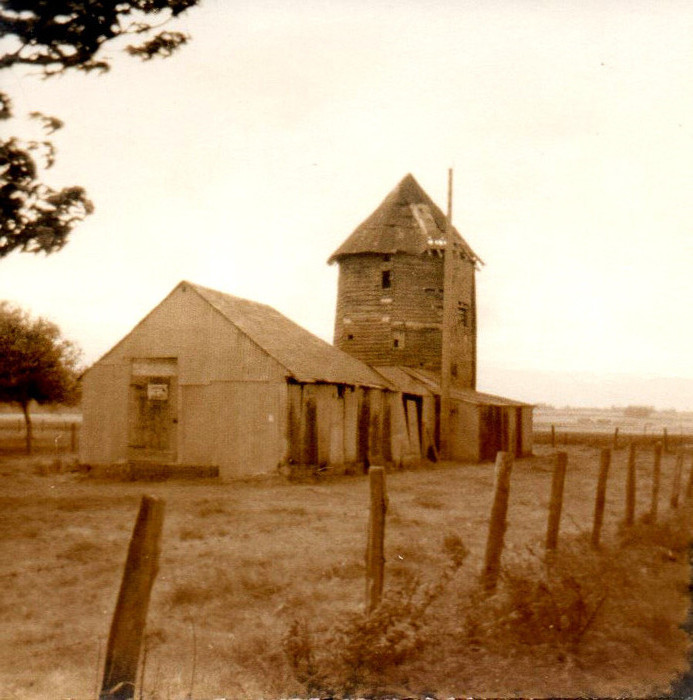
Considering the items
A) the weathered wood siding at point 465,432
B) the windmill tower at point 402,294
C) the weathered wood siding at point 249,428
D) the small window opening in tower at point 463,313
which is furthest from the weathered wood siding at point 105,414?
the small window opening in tower at point 463,313

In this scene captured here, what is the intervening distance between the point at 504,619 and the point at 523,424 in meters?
27.8

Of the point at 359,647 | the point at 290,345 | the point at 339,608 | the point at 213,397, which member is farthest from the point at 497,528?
the point at 290,345

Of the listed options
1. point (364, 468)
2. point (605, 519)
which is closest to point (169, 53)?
point (605, 519)

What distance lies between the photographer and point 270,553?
34.2 feet

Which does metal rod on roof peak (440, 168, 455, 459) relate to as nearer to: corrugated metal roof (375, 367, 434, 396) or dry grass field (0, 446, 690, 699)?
corrugated metal roof (375, 367, 434, 396)

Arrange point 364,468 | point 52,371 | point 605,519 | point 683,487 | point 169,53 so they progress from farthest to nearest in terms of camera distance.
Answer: point 52,371, point 364,468, point 683,487, point 605,519, point 169,53

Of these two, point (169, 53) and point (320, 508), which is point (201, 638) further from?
point (320, 508)

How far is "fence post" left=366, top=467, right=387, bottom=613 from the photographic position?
6.89 m

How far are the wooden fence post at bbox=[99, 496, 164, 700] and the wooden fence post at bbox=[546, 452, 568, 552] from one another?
6692 mm

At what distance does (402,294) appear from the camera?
3431 centimetres

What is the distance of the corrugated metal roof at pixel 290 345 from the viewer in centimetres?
2100

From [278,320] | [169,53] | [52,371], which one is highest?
[169,53]

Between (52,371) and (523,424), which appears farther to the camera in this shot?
(523,424)

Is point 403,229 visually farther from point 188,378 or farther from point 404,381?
point 188,378
